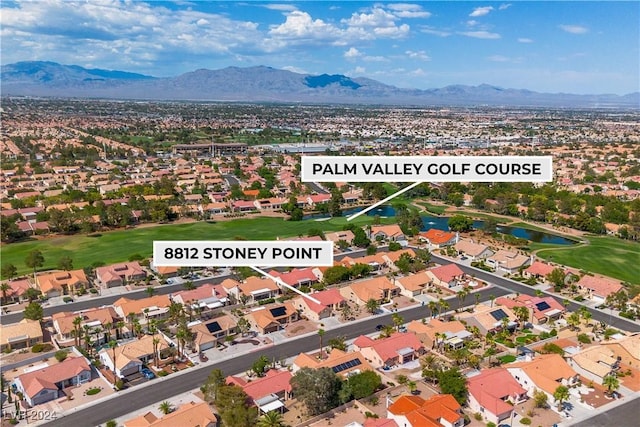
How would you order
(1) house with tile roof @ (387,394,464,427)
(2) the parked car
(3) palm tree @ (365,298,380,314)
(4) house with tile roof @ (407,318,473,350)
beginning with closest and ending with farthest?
(1) house with tile roof @ (387,394,464,427), (2) the parked car, (4) house with tile roof @ (407,318,473,350), (3) palm tree @ (365,298,380,314)

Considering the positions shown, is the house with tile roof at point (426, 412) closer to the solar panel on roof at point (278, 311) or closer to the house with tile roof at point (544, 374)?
the house with tile roof at point (544, 374)

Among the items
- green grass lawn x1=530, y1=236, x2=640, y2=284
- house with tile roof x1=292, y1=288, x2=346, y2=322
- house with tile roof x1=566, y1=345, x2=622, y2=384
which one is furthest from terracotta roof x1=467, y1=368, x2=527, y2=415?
green grass lawn x1=530, y1=236, x2=640, y2=284

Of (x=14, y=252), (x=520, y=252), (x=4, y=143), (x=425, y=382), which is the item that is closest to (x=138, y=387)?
(x=425, y=382)

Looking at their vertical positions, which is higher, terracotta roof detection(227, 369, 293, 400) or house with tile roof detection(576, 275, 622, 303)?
house with tile roof detection(576, 275, 622, 303)

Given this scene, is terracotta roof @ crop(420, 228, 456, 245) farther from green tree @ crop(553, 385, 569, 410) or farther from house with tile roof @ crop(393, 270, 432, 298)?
green tree @ crop(553, 385, 569, 410)

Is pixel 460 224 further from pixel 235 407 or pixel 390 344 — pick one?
pixel 235 407

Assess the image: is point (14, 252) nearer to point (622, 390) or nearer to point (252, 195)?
point (252, 195)
